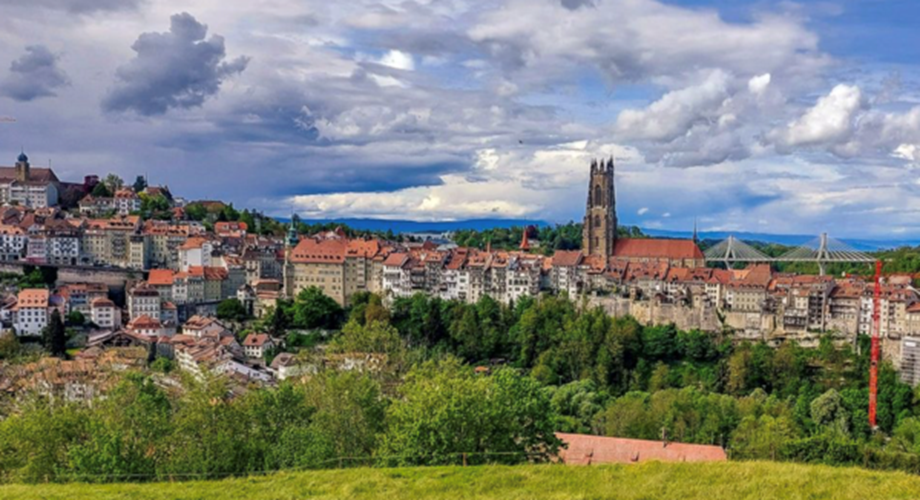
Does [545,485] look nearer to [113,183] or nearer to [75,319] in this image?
[75,319]

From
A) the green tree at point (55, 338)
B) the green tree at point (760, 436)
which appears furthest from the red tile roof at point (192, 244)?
the green tree at point (760, 436)

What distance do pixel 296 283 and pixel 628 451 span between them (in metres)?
44.6

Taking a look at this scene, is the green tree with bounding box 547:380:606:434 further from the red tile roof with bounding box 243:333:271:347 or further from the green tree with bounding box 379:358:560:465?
the red tile roof with bounding box 243:333:271:347

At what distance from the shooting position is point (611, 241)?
7481 centimetres

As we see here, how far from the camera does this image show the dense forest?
1820 cm

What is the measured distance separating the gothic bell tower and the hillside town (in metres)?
0.13

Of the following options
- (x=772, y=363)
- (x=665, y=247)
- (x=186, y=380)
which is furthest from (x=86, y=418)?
(x=665, y=247)

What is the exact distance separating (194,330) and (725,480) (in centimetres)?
4813

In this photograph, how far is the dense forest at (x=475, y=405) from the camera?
18.2 meters

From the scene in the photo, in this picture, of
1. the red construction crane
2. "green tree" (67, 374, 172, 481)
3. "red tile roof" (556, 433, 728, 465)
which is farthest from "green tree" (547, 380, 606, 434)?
"green tree" (67, 374, 172, 481)

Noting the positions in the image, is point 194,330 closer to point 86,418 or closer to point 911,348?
point 86,418

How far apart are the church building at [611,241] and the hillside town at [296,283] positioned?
14 cm

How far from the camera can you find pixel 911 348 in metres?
48.4

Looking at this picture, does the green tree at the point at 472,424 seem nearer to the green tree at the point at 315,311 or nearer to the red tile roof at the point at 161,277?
the green tree at the point at 315,311
